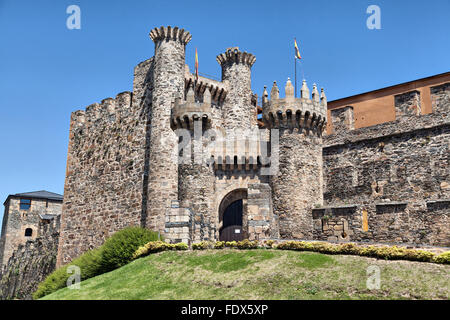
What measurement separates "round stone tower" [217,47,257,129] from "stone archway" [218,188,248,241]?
230 inches

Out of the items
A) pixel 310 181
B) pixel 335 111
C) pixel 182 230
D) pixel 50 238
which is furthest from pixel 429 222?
pixel 50 238

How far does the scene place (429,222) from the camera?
83.4 ft

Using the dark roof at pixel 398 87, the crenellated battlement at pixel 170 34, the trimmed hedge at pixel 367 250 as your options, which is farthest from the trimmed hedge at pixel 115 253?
the dark roof at pixel 398 87

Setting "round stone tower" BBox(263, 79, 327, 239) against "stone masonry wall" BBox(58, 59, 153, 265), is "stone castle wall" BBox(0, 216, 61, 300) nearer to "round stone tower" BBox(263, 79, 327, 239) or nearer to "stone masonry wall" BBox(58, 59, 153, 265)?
"stone masonry wall" BBox(58, 59, 153, 265)

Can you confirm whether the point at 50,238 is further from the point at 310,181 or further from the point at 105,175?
the point at 310,181

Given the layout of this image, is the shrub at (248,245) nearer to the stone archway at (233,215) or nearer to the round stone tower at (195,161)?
the round stone tower at (195,161)

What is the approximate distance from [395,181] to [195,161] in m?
10.3

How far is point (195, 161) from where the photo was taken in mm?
29062

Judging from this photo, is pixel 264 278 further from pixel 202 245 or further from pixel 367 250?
pixel 202 245

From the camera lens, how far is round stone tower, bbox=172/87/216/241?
2886 cm

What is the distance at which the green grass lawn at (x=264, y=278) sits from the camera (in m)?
15.2

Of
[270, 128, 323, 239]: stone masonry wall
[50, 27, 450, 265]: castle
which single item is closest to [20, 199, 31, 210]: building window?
[50, 27, 450, 265]: castle

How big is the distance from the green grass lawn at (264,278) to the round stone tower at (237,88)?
584 inches

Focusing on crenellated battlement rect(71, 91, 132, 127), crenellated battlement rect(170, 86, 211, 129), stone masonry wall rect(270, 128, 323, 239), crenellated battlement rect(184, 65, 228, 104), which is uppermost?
crenellated battlement rect(184, 65, 228, 104)
